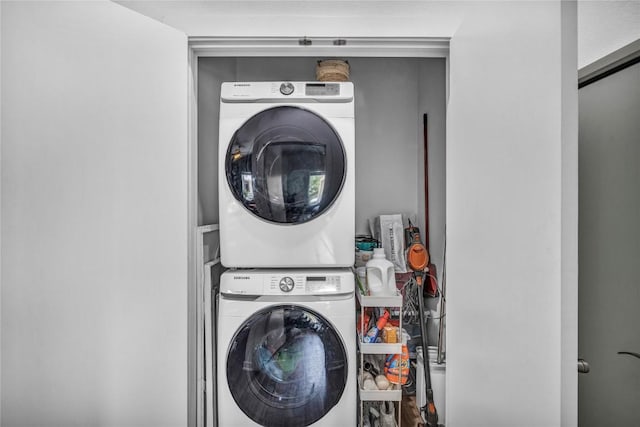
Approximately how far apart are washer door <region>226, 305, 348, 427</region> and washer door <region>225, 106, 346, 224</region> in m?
0.42

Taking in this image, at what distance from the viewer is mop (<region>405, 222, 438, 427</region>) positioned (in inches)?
67.4

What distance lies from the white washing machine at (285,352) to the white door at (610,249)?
0.92 m

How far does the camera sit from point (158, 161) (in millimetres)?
1340

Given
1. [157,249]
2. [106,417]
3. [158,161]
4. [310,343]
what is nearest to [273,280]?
[310,343]

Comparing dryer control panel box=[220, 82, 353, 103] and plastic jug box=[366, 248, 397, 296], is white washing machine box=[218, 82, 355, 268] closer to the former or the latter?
dryer control panel box=[220, 82, 353, 103]

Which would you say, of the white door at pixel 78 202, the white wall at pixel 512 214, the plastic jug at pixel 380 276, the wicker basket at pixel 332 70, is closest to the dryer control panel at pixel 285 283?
the plastic jug at pixel 380 276

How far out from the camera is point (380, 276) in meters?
1.72

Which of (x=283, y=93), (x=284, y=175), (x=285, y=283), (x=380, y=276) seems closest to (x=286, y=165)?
(x=284, y=175)

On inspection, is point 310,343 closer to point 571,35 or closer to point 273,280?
point 273,280

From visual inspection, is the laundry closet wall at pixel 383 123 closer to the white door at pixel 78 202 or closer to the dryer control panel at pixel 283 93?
the dryer control panel at pixel 283 93

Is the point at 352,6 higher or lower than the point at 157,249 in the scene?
higher

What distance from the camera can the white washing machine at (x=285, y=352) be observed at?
1529 millimetres

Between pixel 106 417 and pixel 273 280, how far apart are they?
74cm

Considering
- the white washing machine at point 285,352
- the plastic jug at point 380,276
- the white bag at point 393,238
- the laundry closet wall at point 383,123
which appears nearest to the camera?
the white washing machine at point 285,352
